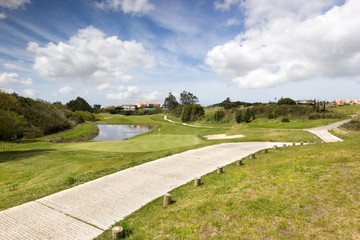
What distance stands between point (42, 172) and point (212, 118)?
52.3 meters

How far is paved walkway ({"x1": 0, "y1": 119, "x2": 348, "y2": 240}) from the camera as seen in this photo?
508 centimetres

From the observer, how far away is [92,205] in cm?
641

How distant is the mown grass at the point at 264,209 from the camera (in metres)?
4.30

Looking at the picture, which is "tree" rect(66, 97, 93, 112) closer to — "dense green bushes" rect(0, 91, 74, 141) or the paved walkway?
"dense green bushes" rect(0, 91, 74, 141)

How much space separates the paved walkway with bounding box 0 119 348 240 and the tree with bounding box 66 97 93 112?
3938 inches

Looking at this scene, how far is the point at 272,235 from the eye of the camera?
4.13m

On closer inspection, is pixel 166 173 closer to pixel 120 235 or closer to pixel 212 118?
pixel 120 235

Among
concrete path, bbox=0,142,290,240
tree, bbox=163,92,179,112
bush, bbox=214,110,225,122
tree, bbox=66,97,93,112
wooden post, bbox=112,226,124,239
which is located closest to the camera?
wooden post, bbox=112,226,124,239

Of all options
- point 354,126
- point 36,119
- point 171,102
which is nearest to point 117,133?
point 36,119

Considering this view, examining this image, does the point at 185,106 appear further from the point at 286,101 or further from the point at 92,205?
the point at 92,205

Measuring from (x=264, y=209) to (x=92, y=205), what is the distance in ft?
17.7

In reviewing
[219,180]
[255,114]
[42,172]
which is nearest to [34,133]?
[42,172]

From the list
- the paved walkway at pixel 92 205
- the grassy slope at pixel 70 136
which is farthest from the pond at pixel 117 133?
the paved walkway at pixel 92 205

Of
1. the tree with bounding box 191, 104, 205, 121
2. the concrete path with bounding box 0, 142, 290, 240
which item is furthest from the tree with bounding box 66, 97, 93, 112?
the concrete path with bounding box 0, 142, 290, 240
